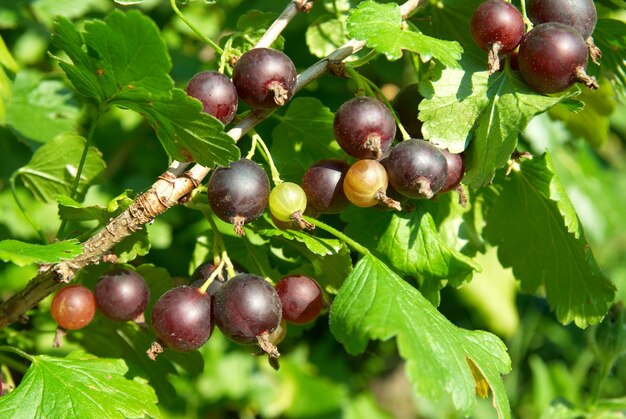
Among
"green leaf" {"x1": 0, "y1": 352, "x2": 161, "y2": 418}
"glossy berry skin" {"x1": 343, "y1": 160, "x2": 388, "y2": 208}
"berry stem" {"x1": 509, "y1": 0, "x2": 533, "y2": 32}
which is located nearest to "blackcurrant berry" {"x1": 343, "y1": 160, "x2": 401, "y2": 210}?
"glossy berry skin" {"x1": 343, "y1": 160, "x2": 388, "y2": 208}

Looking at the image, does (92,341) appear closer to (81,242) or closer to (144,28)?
(81,242)

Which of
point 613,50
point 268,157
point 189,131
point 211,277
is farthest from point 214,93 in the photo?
point 613,50

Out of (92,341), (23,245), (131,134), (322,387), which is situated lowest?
(322,387)

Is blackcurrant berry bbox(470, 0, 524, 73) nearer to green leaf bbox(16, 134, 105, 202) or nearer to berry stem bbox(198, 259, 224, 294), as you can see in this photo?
berry stem bbox(198, 259, 224, 294)

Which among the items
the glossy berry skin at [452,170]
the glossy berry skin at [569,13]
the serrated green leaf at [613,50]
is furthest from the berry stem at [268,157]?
the serrated green leaf at [613,50]

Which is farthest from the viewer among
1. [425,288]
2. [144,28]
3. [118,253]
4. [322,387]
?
[322,387]

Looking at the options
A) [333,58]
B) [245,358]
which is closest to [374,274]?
[333,58]

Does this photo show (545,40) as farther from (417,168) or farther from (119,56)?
(119,56)
